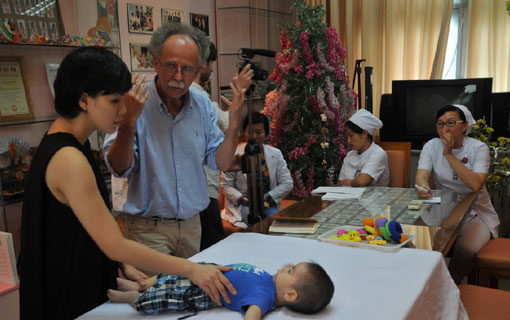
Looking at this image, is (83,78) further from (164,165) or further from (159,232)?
(159,232)

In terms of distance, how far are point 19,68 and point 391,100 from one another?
384cm

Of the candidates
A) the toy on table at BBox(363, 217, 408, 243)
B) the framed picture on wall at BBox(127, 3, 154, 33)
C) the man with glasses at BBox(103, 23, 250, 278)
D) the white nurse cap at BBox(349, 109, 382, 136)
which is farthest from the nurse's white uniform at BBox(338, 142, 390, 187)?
the framed picture on wall at BBox(127, 3, 154, 33)

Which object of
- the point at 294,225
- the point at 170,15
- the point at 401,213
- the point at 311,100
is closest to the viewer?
the point at 294,225

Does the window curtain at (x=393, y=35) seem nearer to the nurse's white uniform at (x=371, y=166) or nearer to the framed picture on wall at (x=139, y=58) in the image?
the nurse's white uniform at (x=371, y=166)

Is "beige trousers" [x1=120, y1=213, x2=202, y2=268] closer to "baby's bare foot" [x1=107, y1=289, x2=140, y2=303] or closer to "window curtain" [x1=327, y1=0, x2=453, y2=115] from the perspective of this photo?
"baby's bare foot" [x1=107, y1=289, x2=140, y2=303]

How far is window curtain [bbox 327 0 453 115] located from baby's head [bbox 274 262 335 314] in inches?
173

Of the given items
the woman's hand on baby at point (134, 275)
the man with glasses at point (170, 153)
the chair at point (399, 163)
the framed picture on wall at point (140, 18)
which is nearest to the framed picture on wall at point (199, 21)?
the framed picture on wall at point (140, 18)

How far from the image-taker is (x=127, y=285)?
4.82ft

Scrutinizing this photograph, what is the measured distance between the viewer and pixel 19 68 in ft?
8.28

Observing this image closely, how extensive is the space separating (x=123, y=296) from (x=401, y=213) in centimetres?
159

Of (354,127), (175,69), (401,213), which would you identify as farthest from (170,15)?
(401,213)

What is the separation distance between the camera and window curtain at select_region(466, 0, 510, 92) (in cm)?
477

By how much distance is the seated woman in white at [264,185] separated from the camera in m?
3.39

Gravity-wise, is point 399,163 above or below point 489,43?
below
